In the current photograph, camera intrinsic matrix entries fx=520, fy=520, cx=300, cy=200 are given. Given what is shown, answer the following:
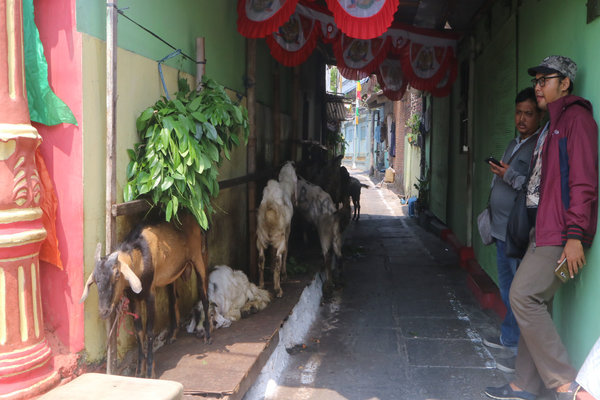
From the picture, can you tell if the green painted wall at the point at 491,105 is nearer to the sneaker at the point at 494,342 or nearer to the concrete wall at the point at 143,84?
the sneaker at the point at 494,342

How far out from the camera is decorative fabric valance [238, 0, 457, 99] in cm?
501

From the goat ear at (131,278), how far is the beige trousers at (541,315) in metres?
2.53

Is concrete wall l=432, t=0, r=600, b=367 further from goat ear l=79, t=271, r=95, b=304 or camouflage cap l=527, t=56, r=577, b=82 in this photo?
goat ear l=79, t=271, r=95, b=304

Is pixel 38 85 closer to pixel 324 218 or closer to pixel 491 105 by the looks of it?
pixel 324 218

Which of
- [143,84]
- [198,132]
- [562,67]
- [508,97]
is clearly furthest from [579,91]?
[143,84]

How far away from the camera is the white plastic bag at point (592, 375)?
3033 mm

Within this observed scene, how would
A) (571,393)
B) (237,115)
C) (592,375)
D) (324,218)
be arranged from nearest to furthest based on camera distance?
1. (592,375)
2. (571,393)
3. (237,115)
4. (324,218)

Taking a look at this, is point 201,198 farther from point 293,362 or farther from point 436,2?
point 436,2

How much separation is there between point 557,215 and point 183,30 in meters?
3.44

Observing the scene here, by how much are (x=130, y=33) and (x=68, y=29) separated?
66 centimetres

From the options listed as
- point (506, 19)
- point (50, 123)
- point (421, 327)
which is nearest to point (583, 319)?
point (421, 327)

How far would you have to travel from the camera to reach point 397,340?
546 cm

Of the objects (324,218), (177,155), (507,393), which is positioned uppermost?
(177,155)

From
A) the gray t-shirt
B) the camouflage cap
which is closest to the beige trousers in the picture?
the gray t-shirt
